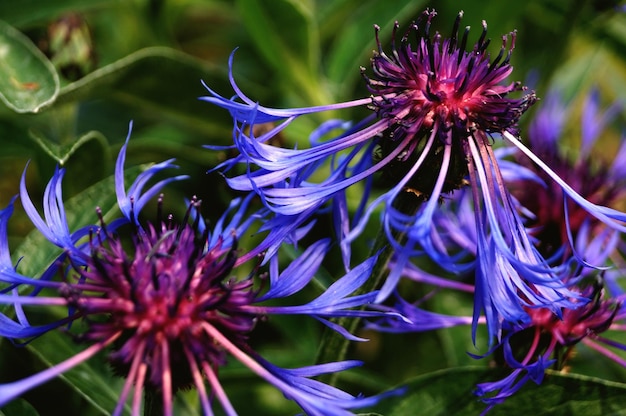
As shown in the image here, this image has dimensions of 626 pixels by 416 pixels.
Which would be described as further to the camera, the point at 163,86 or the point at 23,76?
the point at 163,86

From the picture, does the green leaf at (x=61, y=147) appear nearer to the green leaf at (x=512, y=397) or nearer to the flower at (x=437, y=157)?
the flower at (x=437, y=157)

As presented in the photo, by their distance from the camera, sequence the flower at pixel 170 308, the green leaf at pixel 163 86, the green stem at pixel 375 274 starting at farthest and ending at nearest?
the green leaf at pixel 163 86, the green stem at pixel 375 274, the flower at pixel 170 308

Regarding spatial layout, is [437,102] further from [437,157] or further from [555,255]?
[555,255]

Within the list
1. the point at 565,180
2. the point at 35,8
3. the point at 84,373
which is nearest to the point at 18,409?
the point at 84,373

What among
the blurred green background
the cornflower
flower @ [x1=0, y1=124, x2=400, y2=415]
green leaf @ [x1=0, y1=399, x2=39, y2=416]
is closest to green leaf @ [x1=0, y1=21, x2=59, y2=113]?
the blurred green background

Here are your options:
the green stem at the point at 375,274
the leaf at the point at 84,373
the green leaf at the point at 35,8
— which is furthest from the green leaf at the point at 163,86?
the green stem at the point at 375,274

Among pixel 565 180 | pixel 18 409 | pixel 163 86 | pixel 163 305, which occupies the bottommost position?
pixel 18 409

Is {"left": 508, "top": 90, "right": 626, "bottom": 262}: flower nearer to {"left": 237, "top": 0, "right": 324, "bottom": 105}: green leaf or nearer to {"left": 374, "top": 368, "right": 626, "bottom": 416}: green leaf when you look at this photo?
{"left": 374, "top": 368, "right": 626, "bottom": 416}: green leaf
